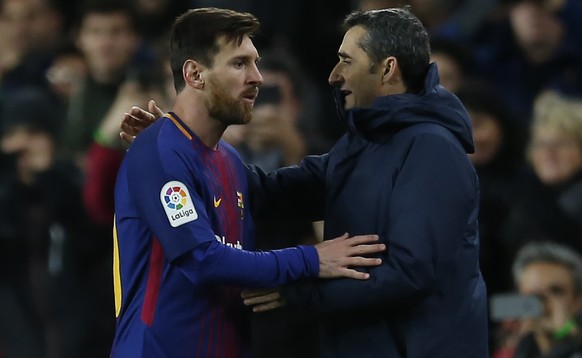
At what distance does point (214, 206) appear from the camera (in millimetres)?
4727

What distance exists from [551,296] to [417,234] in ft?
6.56

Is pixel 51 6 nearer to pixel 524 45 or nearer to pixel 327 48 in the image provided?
pixel 327 48

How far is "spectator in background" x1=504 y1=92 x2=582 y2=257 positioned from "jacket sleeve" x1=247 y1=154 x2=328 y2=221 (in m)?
1.85

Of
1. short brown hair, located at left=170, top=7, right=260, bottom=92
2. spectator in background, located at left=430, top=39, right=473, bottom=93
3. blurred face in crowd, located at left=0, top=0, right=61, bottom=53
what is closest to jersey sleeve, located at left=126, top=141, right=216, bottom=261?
short brown hair, located at left=170, top=7, right=260, bottom=92

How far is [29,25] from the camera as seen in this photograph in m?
9.80

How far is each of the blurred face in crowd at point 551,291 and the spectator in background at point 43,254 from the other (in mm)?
2473

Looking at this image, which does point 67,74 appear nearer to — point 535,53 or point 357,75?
point 535,53

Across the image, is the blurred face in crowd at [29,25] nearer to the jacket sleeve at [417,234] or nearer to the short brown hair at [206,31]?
the short brown hair at [206,31]

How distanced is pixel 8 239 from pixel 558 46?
331 centimetres

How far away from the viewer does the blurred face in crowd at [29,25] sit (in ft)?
31.7

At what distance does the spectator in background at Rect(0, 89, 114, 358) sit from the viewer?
7895 millimetres

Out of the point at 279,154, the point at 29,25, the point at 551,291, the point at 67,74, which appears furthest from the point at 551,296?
the point at 29,25

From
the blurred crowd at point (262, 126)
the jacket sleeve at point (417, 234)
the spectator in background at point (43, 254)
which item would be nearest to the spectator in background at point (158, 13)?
the blurred crowd at point (262, 126)

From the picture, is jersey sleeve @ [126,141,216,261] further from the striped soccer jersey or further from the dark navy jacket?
the dark navy jacket
